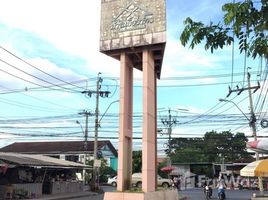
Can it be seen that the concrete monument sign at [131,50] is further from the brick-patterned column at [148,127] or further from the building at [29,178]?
the building at [29,178]

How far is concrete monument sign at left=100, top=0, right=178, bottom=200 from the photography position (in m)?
20.7

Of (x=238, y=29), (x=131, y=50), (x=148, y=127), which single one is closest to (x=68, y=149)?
(x=131, y=50)

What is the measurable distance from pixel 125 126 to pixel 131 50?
3554 mm

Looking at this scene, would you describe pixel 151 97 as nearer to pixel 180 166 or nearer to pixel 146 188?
pixel 146 188

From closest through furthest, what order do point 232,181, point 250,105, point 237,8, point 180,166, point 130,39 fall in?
point 237,8
point 130,39
point 250,105
point 232,181
point 180,166

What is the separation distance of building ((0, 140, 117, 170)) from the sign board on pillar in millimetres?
53246

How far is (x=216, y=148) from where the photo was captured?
10069 cm

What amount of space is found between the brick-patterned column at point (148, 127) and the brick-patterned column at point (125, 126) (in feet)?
3.13

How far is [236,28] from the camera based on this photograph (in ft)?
18.8

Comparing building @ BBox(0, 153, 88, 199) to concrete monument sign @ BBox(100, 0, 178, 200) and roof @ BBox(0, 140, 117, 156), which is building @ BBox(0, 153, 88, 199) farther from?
roof @ BBox(0, 140, 117, 156)

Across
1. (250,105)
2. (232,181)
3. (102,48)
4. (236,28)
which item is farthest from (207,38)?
(232,181)

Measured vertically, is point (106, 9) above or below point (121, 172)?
above

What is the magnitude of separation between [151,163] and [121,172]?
1469 millimetres

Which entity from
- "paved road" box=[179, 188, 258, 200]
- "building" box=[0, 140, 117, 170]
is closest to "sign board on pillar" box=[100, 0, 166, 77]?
"paved road" box=[179, 188, 258, 200]
